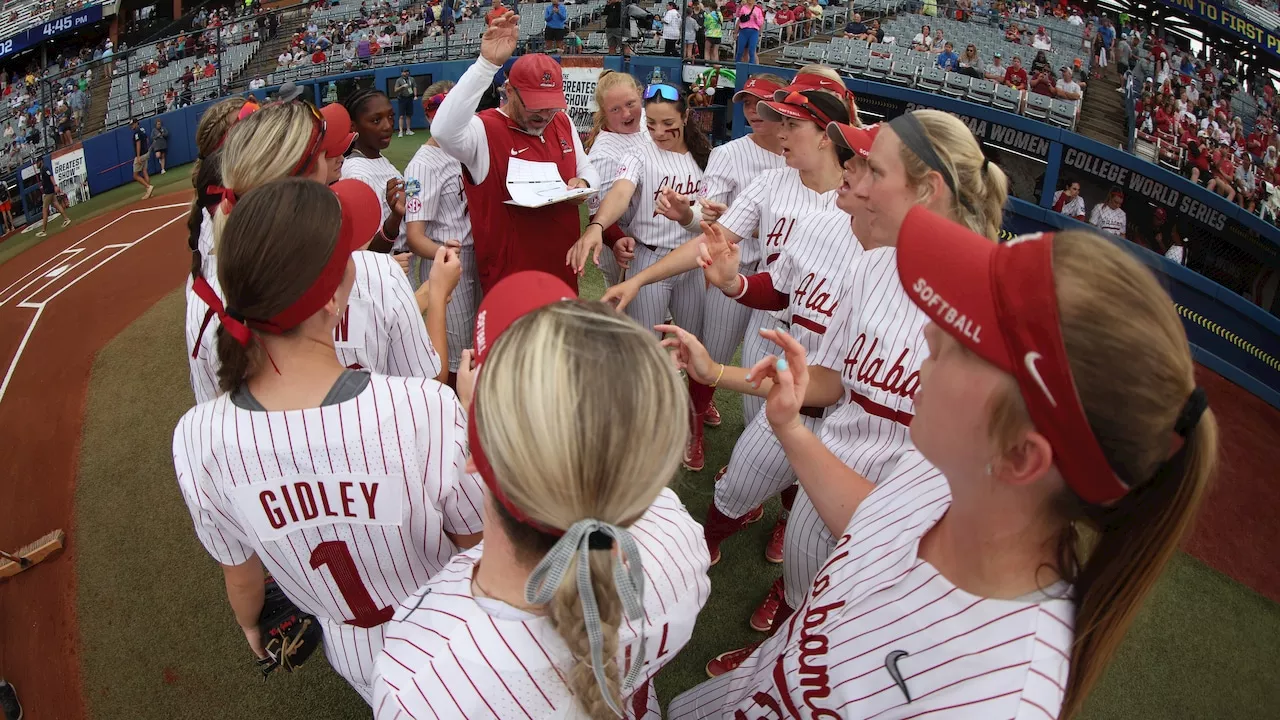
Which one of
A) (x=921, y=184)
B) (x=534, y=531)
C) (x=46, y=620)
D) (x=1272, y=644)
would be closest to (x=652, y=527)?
(x=534, y=531)

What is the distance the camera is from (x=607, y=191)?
171 inches

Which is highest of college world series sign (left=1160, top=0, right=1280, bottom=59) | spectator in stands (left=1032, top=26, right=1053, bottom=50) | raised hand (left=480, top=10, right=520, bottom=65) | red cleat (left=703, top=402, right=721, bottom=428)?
raised hand (left=480, top=10, right=520, bottom=65)

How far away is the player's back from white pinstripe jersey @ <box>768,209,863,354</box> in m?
1.56

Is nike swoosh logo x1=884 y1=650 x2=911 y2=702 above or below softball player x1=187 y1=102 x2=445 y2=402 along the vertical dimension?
below

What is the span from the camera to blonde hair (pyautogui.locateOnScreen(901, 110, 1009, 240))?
219 centimetres

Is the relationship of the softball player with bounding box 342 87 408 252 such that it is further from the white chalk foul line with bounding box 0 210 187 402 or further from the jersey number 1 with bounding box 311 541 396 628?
the white chalk foul line with bounding box 0 210 187 402

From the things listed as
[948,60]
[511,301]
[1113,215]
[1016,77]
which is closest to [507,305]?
[511,301]

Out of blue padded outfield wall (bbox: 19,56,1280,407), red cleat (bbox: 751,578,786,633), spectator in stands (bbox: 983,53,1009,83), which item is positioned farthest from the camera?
spectator in stands (bbox: 983,53,1009,83)

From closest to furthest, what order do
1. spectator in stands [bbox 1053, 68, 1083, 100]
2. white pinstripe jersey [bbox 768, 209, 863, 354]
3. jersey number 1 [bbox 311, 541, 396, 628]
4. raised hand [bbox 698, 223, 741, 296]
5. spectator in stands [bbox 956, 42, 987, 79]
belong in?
jersey number 1 [bbox 311, 541, 396, 628], raised hand [bbox 698, 223, 741, 296], white pinstripe jersey [bbox 768, 209, 863, 354], spectator in stands [bbox 1053, 68, 1083, 100], spectator in stands [bbox 956, 42, 987, 79]

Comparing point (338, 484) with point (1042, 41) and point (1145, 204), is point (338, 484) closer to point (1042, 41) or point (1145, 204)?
point (1145, 204)

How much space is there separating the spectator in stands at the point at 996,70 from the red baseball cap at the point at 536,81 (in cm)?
1123

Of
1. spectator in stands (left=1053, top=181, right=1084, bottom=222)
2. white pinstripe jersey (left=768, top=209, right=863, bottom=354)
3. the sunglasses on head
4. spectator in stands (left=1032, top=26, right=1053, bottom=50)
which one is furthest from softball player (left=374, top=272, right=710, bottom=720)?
spectator in stands (left=1032, top=26, right=1053, bottom=50)

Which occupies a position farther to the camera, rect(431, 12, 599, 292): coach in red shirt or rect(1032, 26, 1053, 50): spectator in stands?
rect(1032, 26, 1053, 50): spectator in stands

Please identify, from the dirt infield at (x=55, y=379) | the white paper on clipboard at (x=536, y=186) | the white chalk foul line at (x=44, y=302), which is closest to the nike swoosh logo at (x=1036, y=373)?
the white paper on clipboard at (x=536, y=186)
